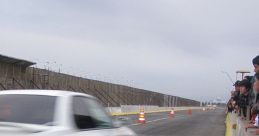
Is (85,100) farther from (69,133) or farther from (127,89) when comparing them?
(127,89)

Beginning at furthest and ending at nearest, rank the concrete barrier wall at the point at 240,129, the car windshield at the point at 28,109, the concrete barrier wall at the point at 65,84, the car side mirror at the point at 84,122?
the concrete barrier wall at the point at 65,84
the concrete barrier wall at the point at 240,129
the car side mirror at the point at 84,122
the car windshield at the point at 28,109

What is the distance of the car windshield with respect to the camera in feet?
25.4

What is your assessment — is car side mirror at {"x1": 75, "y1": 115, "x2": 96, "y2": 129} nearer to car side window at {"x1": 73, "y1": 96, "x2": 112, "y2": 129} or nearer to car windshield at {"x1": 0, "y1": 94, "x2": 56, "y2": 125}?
car side window at {"x1": 73, "y1": 96, "x2": 112, "y2": 129}

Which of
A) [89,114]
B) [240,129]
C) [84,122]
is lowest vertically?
[240,129]

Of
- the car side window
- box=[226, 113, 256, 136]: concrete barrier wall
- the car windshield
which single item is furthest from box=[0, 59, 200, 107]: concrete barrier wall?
the car windshield

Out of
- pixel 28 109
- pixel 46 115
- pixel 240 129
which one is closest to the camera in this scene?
pixel 46 115

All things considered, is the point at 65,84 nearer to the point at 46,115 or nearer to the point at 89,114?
the point at 89,114

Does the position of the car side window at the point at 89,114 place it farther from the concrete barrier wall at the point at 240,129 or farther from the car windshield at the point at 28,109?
the concrete barrier wall at the point at 240,129

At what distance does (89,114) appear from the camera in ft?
28.8

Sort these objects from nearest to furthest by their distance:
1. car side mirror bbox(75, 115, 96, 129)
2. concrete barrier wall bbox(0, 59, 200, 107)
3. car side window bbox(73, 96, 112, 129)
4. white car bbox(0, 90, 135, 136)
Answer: white car bbox(0, 90, 135, 136)
car side mirror bbox(75, 115, 96, 129)
car side window bbox(73, 96, 112, 129)
concrete barrier wall bbox(0, 59, 200, 107)

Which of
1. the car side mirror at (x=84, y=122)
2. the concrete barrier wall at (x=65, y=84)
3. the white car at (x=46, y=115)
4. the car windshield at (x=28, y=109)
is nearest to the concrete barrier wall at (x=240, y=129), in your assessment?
the car side mirror at (x=84, y=122)

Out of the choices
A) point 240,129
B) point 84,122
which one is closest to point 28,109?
point 84,122

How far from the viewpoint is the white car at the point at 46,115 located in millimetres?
7352

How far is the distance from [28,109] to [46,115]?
290 millimetres
